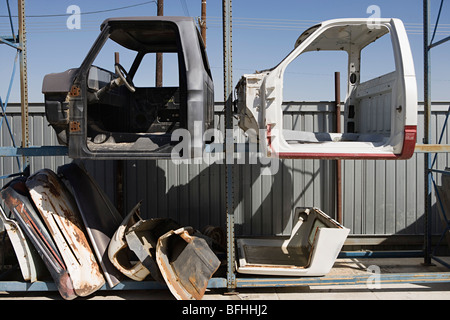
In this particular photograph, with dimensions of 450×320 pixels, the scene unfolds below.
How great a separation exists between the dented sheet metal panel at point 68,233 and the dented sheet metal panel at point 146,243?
0.52 m

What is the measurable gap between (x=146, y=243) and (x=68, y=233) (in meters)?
0.83

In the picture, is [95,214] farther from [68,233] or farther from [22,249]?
[22,249]

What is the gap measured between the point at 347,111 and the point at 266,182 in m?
1.74

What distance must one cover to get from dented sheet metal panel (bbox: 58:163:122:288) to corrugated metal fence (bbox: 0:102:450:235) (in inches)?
54.9

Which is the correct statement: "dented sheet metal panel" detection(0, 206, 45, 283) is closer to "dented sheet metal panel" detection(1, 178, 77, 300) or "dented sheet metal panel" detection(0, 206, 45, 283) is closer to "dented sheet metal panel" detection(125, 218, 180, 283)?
"dented sheet metal panel" detection(1, 178, 77, 300)

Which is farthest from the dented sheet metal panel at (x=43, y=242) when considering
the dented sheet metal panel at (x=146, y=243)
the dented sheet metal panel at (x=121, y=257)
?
the dented sheet metal panel at (x=146, y=243)

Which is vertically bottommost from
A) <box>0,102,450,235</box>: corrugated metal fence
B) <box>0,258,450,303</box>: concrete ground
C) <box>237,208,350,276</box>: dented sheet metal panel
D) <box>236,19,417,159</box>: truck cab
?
<box>0,258,450,303</box>: concrete ground

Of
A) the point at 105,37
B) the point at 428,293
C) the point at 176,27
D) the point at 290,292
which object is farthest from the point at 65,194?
the point at 428,293

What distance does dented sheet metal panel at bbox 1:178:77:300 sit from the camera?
13.6 ft

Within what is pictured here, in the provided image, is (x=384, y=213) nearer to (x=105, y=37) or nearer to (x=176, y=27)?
(x=176, y=27)

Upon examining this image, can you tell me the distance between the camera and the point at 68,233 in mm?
4207

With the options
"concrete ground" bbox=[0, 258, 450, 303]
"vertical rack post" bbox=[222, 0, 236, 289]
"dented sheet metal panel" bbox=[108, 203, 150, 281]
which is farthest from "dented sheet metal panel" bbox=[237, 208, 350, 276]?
"dented sheet metal panel" bbox=[108, 203, 150, 281]

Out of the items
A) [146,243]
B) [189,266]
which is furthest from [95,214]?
[189,266]

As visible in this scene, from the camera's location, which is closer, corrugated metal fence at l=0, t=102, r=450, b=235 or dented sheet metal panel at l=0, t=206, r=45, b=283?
dented sheet metal panel at l=0, t=206, r=45, b=283
